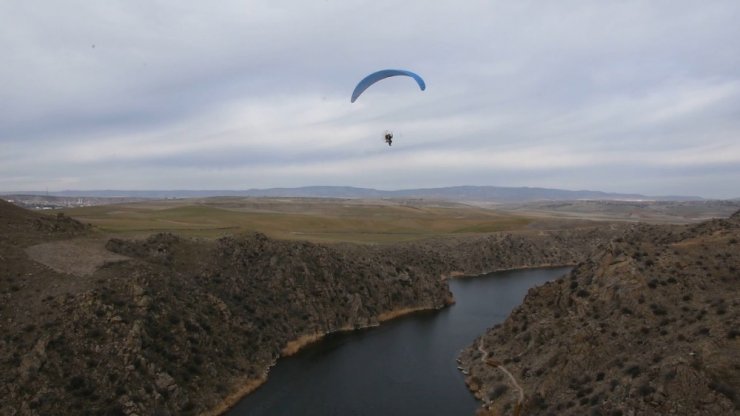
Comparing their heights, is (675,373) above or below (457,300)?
above

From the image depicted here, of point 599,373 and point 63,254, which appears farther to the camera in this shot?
point 63,254

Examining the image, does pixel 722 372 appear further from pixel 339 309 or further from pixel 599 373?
pixel 339 309

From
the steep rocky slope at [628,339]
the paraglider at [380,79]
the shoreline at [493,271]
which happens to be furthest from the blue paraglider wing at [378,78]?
the shoreline at [493,271]

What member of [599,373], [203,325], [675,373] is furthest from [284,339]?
[675,373]

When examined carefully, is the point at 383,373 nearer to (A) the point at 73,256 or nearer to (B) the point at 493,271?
(A) the point at 73,256

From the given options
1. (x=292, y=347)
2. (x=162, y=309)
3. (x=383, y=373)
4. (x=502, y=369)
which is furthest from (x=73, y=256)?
(x=502, y=369)

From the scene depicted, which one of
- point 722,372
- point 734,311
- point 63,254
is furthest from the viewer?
point 63,254
